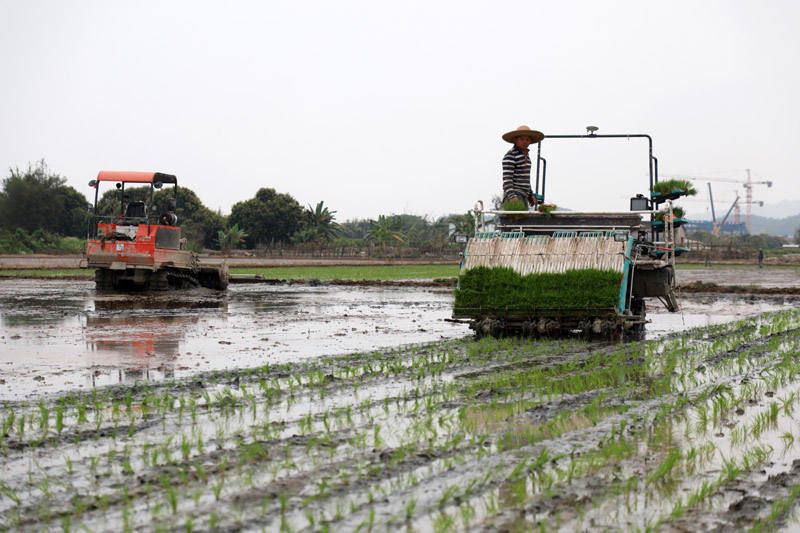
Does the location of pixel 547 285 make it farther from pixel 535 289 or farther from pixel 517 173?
pixel 517 173

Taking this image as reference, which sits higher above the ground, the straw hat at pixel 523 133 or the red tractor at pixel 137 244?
the straw hat at pixel 523 133

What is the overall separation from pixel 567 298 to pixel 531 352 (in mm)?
1409

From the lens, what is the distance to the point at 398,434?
5.11 metres

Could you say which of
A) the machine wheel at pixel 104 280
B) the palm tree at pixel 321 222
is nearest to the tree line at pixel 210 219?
the palm tree at pixel 321 222

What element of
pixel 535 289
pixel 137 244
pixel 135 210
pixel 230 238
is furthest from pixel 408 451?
pixel 230 238

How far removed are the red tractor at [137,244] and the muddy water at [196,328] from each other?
2.55 ft

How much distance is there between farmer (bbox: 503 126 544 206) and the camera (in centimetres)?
1150

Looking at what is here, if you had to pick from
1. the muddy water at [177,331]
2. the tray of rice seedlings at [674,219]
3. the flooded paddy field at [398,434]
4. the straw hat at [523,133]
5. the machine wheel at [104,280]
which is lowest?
the muddy water at [177,331]

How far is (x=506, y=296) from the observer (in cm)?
1051

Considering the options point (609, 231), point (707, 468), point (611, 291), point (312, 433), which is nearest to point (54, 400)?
point (312, 433)

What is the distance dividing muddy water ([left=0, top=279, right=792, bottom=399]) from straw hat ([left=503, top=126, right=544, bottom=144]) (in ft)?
10.1

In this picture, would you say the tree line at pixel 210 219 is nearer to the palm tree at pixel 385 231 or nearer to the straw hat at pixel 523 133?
the palm tree at pixel 385 231

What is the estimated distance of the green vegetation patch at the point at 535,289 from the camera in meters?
10.2

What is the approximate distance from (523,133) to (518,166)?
0.52m
